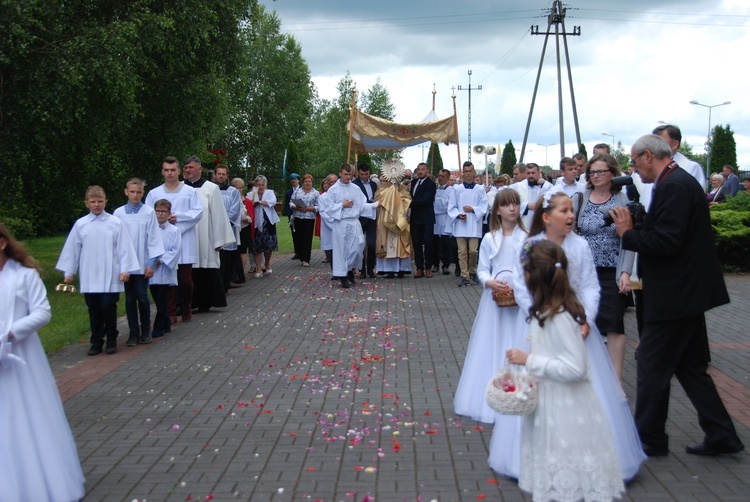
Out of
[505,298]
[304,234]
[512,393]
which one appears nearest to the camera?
[512,393]

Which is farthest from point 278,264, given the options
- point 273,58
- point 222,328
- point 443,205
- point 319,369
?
point 273,58

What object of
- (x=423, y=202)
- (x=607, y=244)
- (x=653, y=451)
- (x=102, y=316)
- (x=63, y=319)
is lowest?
(x=653, y=451)

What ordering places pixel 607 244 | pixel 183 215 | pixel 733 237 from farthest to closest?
pixel 733 237, pixel 183 215, pixel 607 244

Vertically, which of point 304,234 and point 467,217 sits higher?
point 467,217

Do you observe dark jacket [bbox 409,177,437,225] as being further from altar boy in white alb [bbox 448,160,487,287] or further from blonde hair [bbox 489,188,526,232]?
blonde hair [bbox 489,188,526,232]

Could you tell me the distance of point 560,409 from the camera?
4.27 metres

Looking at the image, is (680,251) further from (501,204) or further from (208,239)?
(208,239)

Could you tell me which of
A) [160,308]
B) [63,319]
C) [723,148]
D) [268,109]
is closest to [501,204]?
[160,308]

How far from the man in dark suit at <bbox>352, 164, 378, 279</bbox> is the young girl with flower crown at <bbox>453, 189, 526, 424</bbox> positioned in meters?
10.7

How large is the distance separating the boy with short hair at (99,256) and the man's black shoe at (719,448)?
21.1 feet

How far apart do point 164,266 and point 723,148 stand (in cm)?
4829

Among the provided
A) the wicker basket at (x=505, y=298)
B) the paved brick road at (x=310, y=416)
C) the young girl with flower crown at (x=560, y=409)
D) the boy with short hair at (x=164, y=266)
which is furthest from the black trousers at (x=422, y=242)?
the young girl with flower crown at (x=560, y=409)

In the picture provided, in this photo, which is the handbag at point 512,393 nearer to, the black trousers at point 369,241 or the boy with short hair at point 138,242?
the boy with short hair at point 138,242

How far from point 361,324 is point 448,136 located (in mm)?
10461
